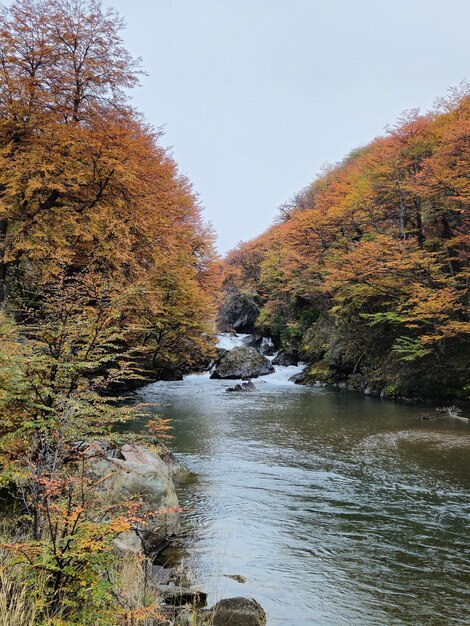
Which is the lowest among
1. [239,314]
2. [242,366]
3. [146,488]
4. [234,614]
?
[234,614]

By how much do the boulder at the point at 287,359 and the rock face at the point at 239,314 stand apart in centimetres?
996

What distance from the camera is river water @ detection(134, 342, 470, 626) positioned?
4469 mm

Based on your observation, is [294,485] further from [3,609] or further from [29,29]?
[29,29]

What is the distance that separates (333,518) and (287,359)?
25272mm

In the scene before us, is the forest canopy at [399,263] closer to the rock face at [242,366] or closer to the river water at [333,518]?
the rock face at [242,366]

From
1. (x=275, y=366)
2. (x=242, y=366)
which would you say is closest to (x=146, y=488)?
(x=242, y=366)

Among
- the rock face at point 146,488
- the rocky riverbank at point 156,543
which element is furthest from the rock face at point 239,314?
the rocky riverbank at point 156,543

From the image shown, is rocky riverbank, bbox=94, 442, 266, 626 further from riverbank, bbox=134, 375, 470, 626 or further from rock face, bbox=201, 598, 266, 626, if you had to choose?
riverbank, bbox=134, 375, 470, 626

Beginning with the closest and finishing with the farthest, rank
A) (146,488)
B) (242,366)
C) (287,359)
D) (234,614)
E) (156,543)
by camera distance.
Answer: (234,614)
(156,543)
(146,488)
(242,366)
(287,359)

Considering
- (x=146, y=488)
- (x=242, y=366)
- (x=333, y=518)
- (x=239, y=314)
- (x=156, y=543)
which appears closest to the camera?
(x=156, y=543)

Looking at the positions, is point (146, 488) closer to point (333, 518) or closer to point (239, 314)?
point (333, 518)

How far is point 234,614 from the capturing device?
3594 mm

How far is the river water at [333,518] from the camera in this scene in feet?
14.7

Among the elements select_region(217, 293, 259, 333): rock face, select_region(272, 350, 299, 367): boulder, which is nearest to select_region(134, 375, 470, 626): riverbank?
select_region(272, 350, 299, 367): boulder
